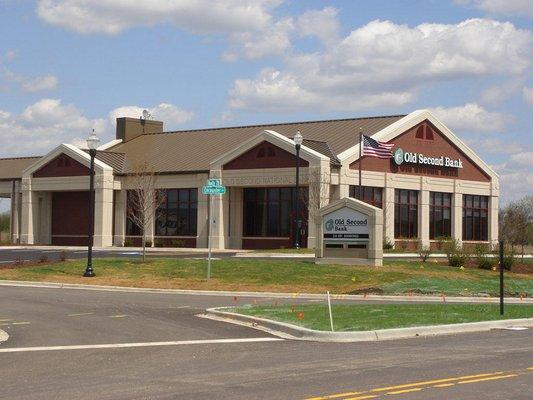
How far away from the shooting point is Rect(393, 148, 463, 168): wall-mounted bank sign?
57406 millimetres

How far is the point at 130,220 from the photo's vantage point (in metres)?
61.5

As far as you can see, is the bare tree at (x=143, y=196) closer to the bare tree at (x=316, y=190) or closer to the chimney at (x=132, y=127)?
the bare tree at (x=316, y=190)

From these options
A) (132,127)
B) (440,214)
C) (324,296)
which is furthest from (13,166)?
(324,296)

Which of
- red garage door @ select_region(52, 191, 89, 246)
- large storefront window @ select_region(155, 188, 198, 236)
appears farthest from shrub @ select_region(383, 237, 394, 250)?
red garage door @ select_region(52, 191, 89, 246)

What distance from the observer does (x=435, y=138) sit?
60.7m

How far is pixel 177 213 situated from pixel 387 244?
1445 cm

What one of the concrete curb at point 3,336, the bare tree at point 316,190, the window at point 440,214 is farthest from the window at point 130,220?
the concrete curb at point 3,336

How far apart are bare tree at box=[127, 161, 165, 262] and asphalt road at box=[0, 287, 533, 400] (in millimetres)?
29942

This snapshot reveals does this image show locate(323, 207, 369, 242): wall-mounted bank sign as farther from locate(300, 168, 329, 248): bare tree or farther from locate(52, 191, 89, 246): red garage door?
locate(52, 191, 89, 246): red garage door

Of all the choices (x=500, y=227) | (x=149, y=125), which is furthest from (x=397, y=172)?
(x=149, y=125)

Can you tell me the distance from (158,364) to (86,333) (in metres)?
4.60

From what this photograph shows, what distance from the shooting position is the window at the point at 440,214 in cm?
6053

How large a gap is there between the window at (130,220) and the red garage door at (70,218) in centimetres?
353

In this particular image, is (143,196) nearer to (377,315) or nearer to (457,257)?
(457,257)
